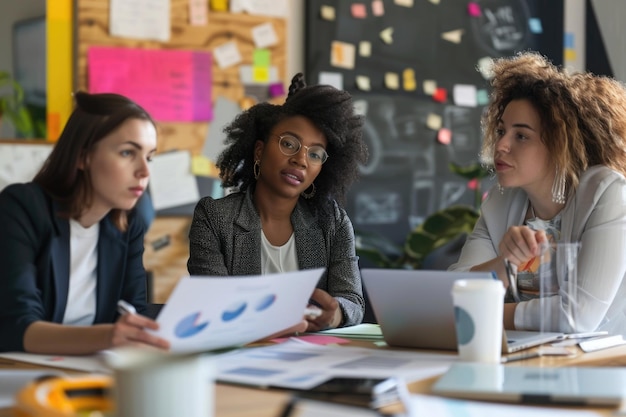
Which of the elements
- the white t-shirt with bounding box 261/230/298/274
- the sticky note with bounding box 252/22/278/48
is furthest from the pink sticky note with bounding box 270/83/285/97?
the white t-shirt with bounding box 261/230/298/274

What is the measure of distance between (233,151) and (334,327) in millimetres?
685

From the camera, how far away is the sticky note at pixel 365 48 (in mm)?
4293

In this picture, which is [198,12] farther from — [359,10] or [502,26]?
[502,26]

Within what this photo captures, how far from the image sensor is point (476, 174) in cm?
436

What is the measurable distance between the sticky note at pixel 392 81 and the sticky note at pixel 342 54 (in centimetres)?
21

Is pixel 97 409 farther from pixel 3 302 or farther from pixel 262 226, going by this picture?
pixel 262 226

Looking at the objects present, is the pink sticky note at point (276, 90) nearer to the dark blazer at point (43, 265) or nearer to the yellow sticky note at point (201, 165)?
the yellow sticky note at point (201, 165)

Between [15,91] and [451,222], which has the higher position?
[15,91]

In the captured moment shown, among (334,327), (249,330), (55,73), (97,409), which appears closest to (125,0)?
(55,73)

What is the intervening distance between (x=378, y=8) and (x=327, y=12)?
0.99ft

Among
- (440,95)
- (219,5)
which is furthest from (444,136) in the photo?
(219,5)

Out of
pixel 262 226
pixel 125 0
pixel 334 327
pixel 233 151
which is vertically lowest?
pixel 334 327

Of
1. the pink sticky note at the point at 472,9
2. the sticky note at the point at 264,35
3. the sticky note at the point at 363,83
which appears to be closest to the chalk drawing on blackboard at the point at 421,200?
the sticky note at the point at 363,83

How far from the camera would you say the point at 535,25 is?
15.5 feet
